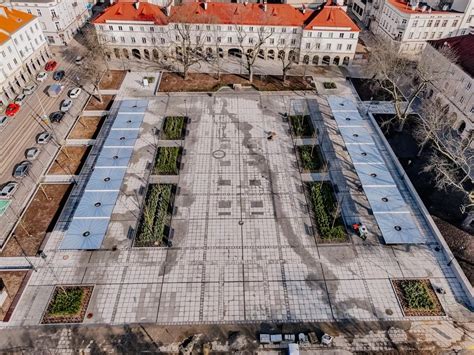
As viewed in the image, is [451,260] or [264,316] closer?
[264,316]

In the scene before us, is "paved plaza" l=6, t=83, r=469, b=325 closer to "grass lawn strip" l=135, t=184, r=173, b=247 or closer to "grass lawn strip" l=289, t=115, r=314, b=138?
"grass lawn strip" l=135, t=184, r=173, b=247

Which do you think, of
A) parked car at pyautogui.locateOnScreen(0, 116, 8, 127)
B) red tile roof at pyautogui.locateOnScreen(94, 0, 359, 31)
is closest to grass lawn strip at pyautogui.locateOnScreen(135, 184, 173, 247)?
parked car at pyautogui.locateOnScreen(0, 116, 8, 127)

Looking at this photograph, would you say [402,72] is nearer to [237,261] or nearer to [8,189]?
[237,261]

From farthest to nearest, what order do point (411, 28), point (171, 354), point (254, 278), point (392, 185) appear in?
point (411, 28)
point (392, 185)
point (254, 278)
point (171, 354)

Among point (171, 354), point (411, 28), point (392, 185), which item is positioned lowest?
point (171, 354)

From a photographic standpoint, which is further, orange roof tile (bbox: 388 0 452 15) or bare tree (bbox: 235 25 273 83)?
orange roof tile (bbox: 388 0 452 15)

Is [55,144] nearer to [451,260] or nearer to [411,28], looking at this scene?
[451,260]

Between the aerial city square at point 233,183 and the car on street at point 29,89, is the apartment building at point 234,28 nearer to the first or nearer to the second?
the aerial city square at point 233,183

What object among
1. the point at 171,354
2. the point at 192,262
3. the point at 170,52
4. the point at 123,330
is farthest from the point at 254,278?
the point at 170,52
